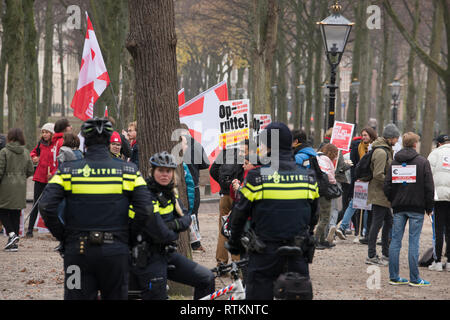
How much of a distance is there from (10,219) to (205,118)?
3.42m

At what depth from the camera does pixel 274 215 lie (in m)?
5.45

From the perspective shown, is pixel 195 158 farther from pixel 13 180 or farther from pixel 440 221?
pixel 440 221

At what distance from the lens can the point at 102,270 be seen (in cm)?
504

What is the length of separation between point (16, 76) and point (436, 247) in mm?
12212

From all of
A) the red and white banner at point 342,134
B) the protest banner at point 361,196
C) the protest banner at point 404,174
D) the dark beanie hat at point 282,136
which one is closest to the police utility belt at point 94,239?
the dark beanie hat at point 282,136

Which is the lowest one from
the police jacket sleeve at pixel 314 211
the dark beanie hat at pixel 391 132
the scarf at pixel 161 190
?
the police jacket sleeve at pixel 314 211

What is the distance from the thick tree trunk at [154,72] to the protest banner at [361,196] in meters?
5.13

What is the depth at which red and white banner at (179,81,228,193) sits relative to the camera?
11.4 m

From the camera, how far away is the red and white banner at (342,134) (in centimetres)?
1408

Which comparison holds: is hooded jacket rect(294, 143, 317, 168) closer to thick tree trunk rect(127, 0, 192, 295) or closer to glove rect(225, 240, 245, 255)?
thick tree trunk rect(127, 0, 192, 295)

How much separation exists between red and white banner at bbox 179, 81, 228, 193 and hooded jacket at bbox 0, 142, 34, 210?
2.57 metres

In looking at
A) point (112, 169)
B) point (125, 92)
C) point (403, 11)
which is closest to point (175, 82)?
point (112, 169)

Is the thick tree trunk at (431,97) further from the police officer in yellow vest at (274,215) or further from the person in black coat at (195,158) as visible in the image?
the police officer in yellow vest at (274,215)
